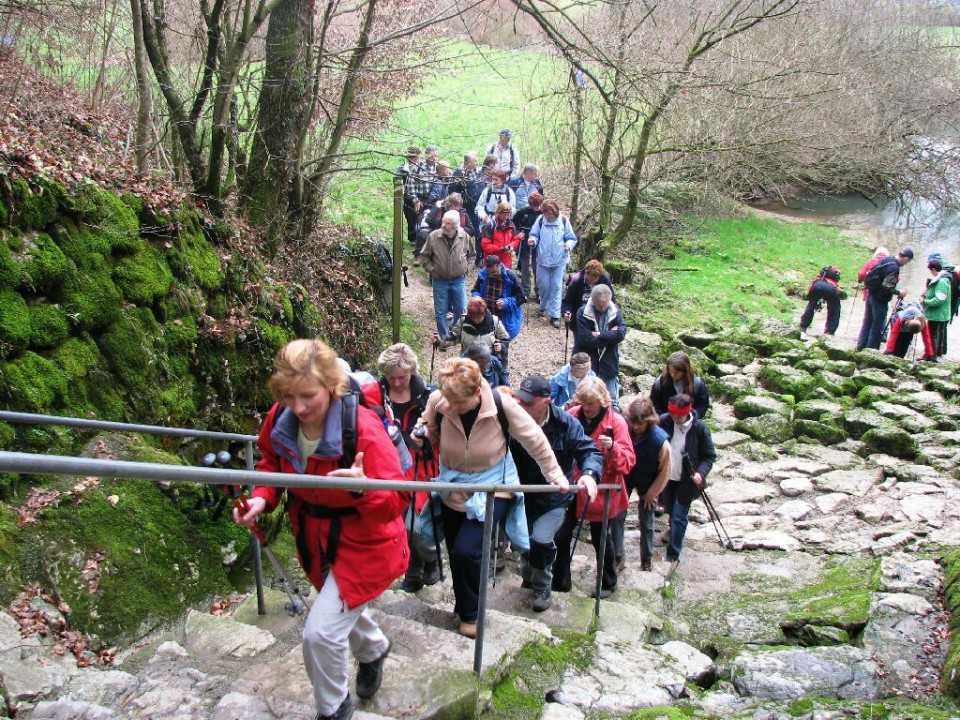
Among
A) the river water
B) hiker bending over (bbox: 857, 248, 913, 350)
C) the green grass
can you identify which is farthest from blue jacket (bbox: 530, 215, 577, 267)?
the river water

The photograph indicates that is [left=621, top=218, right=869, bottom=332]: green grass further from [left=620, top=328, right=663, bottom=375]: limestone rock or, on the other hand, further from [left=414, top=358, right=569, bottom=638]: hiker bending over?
[left=414, top=358, right=569, bottom=638]: hiker bending over

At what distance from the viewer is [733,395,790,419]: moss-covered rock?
11.6 metres

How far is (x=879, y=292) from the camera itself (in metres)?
14.4

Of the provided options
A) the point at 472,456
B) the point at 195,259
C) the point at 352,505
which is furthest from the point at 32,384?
the point at 352,505

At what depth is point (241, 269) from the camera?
312 inches

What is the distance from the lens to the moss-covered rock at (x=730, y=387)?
12558mm

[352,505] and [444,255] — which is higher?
[444,255]

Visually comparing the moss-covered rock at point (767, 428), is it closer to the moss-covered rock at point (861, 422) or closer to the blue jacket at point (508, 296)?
the moss-covered rock at point (861, 422)

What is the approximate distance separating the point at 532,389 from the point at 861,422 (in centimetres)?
781

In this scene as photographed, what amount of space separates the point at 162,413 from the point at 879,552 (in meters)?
6.62

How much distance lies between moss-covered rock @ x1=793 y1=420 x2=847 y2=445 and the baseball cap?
7.24m

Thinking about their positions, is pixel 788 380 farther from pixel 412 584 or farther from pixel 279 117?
pixel 412 584

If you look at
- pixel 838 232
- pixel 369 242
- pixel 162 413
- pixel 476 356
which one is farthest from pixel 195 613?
pixel 838 232

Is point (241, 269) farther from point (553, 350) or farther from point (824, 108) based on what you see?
point (824, 108)
